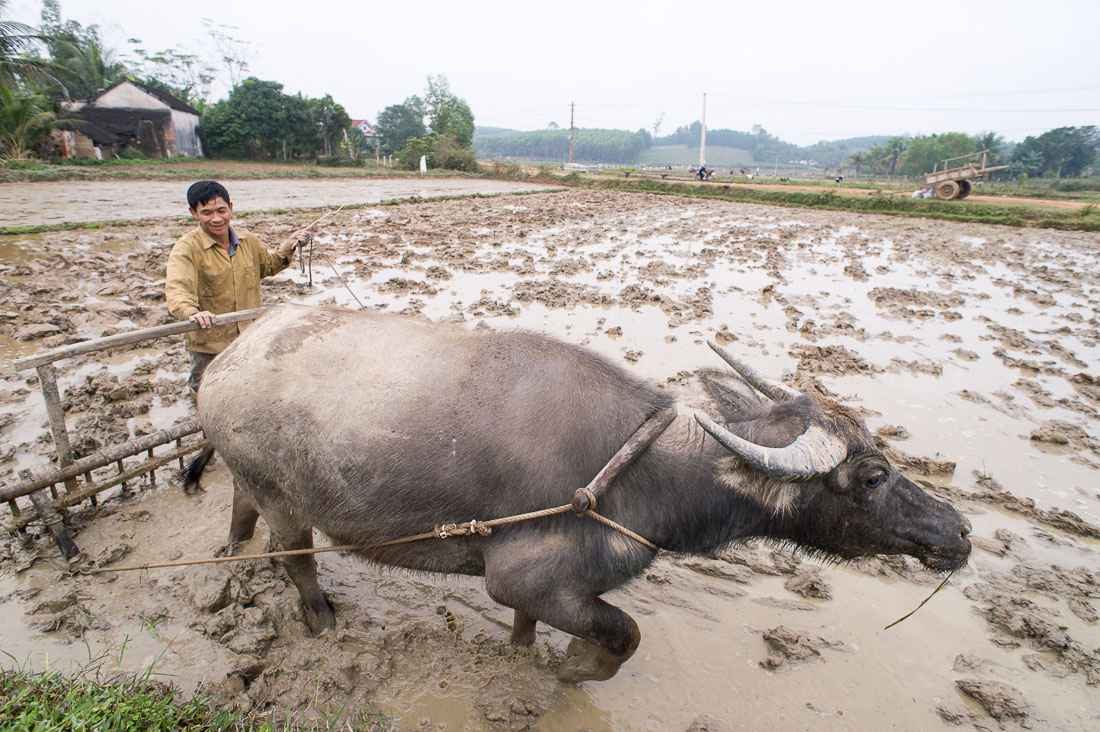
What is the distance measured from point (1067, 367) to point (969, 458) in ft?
10.1

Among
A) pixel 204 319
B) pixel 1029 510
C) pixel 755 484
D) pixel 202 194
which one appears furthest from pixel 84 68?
pixel 1029 510

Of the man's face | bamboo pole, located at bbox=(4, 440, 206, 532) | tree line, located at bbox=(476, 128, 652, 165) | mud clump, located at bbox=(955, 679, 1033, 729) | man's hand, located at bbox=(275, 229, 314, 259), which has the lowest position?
mud clump, located at bbox=(955, 679, 1033, 729)

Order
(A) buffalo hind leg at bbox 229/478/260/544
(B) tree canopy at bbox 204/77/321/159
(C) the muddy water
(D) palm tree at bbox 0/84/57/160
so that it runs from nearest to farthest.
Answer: (A) buffalo hind leg at bbox 229/478/260/544 → (C) the muddy water → (D) palm tree at bbox 0/84/57/160 → (B) tree canopy at bbox 204/77/321/159

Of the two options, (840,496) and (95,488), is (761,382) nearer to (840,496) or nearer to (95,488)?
(840,496)

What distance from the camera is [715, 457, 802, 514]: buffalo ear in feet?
6.92

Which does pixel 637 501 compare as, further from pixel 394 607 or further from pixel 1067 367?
pixel 1067 367

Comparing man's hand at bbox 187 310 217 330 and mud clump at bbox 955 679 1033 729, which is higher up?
man's hand at bbox 187 310 217 330

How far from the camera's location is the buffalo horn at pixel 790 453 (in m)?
1.88

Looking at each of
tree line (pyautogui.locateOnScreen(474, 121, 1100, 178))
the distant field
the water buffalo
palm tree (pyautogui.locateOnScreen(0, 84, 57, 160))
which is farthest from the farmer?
the distant field

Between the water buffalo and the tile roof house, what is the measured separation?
36.6 m

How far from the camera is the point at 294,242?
3.41 m

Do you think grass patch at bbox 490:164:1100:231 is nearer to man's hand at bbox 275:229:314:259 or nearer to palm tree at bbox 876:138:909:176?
man's hand at bbox 275:229:314:259

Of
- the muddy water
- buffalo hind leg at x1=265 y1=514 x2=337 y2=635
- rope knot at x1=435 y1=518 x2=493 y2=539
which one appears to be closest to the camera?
rope knot at x1=435 y1=518 x2=493 y2=539

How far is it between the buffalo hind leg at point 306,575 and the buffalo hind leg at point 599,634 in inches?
45.5
